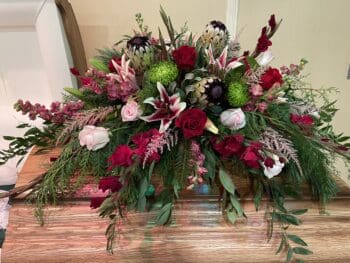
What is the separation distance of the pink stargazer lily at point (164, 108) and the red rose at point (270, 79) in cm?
20

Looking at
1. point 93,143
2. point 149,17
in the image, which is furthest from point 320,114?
point 149,17

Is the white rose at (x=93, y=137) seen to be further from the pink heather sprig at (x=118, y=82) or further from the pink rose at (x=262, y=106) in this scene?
the pink rose at (x=262, y=106)

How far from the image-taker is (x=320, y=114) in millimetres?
905

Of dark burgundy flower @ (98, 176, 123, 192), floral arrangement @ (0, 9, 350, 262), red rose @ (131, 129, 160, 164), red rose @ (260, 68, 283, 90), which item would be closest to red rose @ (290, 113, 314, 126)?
floral arrangement @ (0, 9, 350, 262)

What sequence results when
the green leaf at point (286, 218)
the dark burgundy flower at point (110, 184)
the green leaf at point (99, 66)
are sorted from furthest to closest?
1. the green leaf at point (99, 66)
2. the green leaf at point (286, 218)
3. the dark burgundy flower at point (110, 184)

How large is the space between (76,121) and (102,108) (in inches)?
2.9

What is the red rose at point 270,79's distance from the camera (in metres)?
0.75

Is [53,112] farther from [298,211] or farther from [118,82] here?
[298,211]

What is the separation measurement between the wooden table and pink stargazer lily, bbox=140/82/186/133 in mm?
199

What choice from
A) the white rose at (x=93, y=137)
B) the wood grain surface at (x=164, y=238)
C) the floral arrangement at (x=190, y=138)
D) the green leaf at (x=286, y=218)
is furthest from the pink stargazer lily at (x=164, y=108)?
the green leaf at (x=286, y=218)

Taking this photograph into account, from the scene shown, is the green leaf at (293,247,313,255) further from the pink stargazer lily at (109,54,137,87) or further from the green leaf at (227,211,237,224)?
the pink stargazer lily at (109,54,137,87)

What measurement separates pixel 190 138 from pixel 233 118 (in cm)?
11

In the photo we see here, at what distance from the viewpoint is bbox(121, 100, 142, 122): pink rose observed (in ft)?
2.42

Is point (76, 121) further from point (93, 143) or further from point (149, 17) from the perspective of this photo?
point (149, 17)
